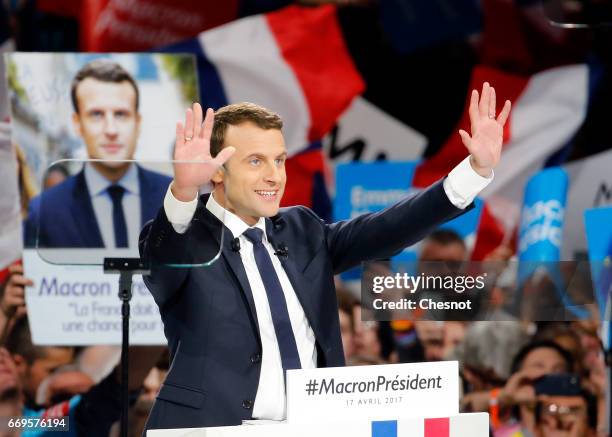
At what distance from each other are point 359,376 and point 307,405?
138 millimetres

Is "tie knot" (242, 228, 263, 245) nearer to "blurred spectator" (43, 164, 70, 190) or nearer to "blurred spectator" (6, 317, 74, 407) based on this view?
"blurred spectator" (43, 164, 70, 190)

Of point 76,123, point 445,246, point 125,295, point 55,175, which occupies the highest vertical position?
point 76,123

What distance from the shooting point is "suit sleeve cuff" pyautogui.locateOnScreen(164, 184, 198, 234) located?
2500 millimetres

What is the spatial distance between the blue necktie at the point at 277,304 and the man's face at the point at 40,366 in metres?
1.53

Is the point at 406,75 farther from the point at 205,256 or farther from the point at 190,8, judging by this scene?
the point at 205,256

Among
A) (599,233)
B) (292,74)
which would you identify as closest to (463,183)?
(599,233)

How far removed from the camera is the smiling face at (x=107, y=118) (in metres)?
4.61

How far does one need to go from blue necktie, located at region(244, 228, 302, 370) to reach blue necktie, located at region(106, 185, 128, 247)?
1.03ft

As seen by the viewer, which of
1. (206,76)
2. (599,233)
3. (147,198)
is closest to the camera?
(147,198)

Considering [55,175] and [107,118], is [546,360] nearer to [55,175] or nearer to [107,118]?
[107,118]

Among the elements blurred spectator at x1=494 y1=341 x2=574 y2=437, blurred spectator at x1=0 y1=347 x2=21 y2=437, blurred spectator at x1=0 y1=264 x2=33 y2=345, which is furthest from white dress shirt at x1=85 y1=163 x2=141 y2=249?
blurred spectator at x1=494 y1=341 x2=574 y2=437

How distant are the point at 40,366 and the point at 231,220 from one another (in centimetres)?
176

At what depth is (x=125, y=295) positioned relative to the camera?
2375 mm

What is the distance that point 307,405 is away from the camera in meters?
2.39
